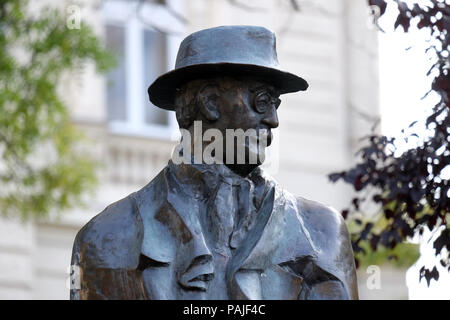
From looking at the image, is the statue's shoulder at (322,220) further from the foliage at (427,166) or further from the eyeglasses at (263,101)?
the foliage at (427,166)

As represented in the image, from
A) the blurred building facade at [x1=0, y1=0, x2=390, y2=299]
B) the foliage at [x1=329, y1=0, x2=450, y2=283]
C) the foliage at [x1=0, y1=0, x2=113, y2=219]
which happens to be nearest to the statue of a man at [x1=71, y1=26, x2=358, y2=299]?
the foliage at [x1=329, y1=0, x2=450, y2=283]

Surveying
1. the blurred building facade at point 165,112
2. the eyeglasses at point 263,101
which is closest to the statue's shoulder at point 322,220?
the eyeglasses at point 263,101

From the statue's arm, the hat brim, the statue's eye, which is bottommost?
the statue's arm

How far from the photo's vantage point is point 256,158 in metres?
8.15

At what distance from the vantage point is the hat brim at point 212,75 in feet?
26.6

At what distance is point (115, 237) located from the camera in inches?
320

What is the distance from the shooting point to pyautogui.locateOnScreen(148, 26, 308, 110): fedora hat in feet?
26.6

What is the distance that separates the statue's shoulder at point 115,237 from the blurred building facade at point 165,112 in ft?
36.0

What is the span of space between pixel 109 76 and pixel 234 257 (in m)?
13.2

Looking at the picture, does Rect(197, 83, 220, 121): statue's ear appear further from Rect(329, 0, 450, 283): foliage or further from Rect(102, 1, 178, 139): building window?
Rect(102, 1, 178, 139): building window

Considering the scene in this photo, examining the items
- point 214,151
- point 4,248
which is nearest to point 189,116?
point 214,151

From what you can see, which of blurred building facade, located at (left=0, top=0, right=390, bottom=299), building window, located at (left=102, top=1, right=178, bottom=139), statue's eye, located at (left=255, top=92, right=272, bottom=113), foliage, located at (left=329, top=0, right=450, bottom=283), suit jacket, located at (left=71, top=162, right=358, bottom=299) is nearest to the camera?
suit jacket, located at (left=71, top=162, right=358, bottom=299)

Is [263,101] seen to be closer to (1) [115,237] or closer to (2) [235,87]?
(2) [235,87]

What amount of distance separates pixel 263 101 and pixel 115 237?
2.45 ft
